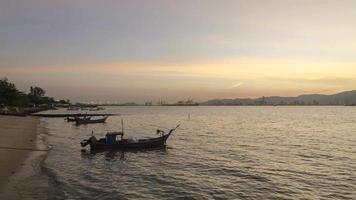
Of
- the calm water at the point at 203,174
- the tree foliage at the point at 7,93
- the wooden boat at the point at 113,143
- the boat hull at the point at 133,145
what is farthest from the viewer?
the tree foliage at the point at 7,93

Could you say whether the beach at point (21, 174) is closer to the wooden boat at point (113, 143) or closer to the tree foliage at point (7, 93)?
the wooden boat at point (113, 143)

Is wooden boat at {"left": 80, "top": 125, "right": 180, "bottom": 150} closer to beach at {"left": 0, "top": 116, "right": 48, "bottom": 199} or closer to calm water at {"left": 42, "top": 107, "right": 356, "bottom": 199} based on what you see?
calm water at {"left": 42, "top": 107, "right": 356, "bottom": 199}

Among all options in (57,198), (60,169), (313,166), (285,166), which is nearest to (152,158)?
(60,169)

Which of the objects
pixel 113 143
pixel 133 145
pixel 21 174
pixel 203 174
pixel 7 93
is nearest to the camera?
pixel 21 174

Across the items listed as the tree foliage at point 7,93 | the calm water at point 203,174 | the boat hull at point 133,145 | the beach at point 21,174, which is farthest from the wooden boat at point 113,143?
the tree foliage at point 7,93

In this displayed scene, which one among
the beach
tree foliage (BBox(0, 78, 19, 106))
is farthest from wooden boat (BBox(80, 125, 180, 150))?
tree foliage (BBox(0, 78, 19, 106))

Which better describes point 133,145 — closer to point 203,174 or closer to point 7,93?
point 203,174

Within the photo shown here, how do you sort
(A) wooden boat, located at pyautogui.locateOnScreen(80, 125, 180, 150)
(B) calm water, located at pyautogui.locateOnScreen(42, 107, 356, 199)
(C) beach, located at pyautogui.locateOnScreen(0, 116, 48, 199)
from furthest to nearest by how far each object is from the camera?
(A) wooden boat, located at pyautogui.locateOnScreen(80, 125, 180, 150) < (B) calm water, located at pyautogui.locateOnScreen(42, 107, 356, 199) < (C) beach, located at pyautogui.locateOnScreen(0, 116, 48, 199)

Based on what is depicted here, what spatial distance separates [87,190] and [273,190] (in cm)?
1102

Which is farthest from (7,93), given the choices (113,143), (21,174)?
(21,174)

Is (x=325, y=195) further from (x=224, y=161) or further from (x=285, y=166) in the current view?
(x=224, y=161)

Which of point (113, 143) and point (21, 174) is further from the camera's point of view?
point (113, 143)

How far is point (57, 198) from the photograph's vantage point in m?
19.2

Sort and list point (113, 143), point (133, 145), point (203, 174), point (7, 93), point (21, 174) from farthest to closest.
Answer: point (7, 93), point (133, 145), point (113, 143), point (203, 174), point (21, 174)
